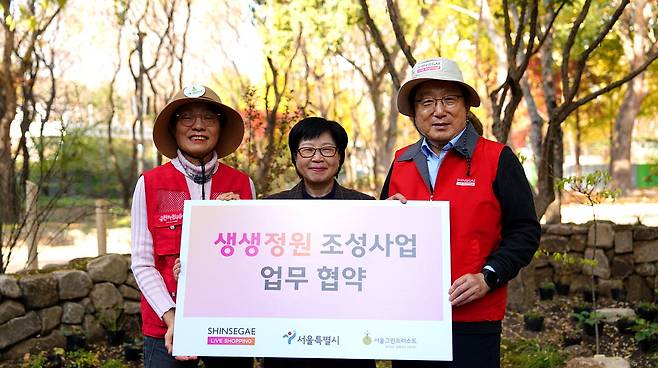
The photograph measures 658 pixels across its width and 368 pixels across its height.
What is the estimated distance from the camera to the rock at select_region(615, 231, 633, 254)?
7562 millimetres

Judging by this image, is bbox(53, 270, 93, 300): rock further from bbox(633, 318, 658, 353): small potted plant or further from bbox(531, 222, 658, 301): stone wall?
bbox(531, 222, 658, 301): stone wall

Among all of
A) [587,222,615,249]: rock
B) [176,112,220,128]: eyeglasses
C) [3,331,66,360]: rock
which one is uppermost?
[176,112,220,128]: eyeglasses

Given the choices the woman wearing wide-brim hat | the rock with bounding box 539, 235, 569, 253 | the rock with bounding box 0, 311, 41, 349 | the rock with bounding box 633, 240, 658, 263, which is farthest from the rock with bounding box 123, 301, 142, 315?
the rock with bounding box 633, 240, 658, 263

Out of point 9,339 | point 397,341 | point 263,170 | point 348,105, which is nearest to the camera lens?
point 397,341

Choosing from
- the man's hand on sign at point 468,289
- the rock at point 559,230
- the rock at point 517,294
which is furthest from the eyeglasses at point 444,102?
the rock at point 559,230

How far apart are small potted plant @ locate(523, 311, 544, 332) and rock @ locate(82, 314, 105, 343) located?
3745mm

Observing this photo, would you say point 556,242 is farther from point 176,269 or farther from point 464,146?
point 176,269

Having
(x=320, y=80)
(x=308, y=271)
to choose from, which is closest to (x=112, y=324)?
(x=308, y=271)

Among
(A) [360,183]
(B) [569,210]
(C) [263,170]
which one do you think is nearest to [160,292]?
(C) [263,170]

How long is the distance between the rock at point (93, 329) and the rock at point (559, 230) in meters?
5.02

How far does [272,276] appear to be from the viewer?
8.12ft

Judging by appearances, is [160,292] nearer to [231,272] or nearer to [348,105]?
[231,272]

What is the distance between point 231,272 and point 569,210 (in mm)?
16423

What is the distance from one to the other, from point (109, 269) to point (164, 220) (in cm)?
349
